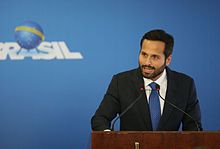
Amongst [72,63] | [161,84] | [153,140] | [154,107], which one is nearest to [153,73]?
[161,84]

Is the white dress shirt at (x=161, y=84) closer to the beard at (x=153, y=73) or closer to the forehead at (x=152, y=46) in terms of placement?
the beard at (x=153, y=73)

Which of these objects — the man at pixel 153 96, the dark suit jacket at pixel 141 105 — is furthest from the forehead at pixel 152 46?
the dark suit jacket at pixel 141 105

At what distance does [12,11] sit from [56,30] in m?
0.37

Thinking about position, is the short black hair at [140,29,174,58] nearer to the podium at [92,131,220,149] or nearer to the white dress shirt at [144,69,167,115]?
the white dress shirt at [144,69,167,115]

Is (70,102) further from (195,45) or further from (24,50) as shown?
(195,45)

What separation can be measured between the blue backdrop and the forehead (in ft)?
2.57

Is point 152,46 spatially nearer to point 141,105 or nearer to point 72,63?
point 141,105

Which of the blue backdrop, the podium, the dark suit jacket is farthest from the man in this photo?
the blue backdrop

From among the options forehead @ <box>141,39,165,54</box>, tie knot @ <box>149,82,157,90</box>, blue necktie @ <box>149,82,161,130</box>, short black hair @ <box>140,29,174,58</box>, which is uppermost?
short black hair @ <box>140,29,174,58</box>

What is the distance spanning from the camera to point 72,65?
9.54ft

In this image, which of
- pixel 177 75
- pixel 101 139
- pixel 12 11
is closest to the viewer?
pixel 101 139

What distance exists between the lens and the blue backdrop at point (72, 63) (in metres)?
2.89

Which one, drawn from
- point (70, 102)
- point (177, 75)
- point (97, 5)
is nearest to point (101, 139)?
point (177, 75)

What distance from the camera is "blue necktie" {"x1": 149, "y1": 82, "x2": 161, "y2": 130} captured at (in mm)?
2039
